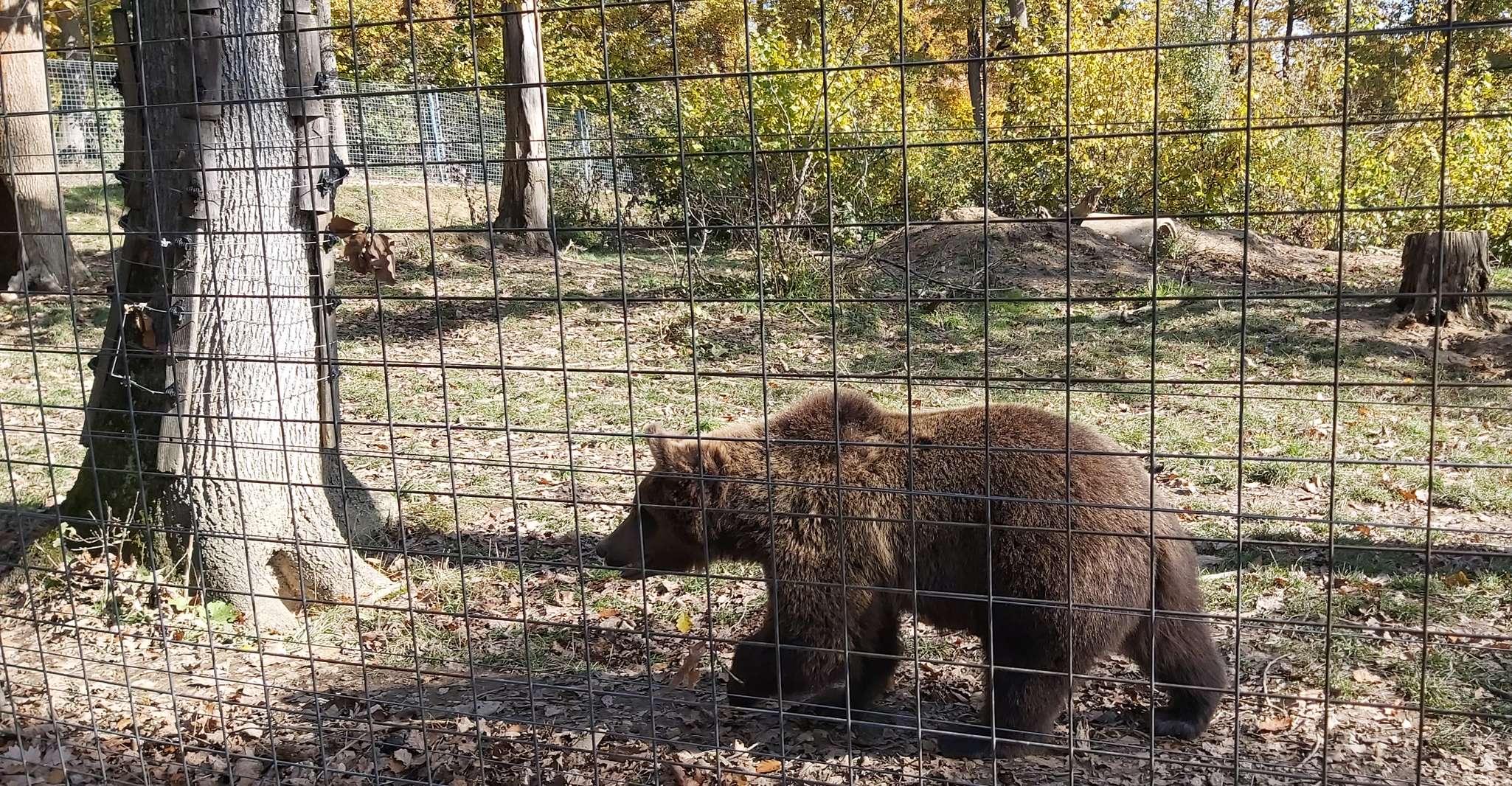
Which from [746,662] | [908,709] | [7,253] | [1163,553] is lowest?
[908,709]

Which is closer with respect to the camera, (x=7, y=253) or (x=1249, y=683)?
(x=1249, y=683)

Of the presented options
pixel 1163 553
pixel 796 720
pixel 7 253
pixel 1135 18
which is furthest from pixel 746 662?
pixel 1135 18

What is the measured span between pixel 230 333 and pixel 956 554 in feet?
11.5

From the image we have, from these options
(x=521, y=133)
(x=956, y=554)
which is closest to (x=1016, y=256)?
(x=521, y=133)

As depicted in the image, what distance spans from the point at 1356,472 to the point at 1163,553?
12.0 ft

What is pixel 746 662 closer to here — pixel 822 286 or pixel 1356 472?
pixel 1356 472

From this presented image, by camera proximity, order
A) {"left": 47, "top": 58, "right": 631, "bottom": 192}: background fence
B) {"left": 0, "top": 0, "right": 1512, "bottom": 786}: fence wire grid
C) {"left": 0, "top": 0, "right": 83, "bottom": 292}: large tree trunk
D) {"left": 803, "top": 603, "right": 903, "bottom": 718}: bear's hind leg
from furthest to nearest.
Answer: {"left": 47, "top": 58, "right": 631, "bottom": 192}: background fence, {"left": 0, "top": 0, "right": 83, "bottom": 292}: large tree trunk, {"left": 803, "top": 603, "right": 903, "bottom": 718}: bear's hind leg, {"left": 0, "top": 0, "right": 1512, "bottom": 786}: fence wire grid

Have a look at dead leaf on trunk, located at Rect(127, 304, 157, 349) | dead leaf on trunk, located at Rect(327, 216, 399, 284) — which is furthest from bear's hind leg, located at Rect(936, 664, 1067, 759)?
dead leaf on trunk, located at Rect(127, 304, 157, 349)

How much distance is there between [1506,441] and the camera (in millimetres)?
7508

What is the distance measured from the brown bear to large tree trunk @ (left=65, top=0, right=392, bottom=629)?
6.05ft

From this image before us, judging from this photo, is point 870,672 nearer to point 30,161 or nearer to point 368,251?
point 368,251

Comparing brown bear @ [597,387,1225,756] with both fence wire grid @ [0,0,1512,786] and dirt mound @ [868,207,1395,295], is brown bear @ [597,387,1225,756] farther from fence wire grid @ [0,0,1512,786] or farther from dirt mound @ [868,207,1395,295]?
dirt mound @ [868,207,1395,295]

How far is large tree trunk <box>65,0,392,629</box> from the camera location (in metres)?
4.84

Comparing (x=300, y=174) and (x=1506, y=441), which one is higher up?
(x=300, y=174)
